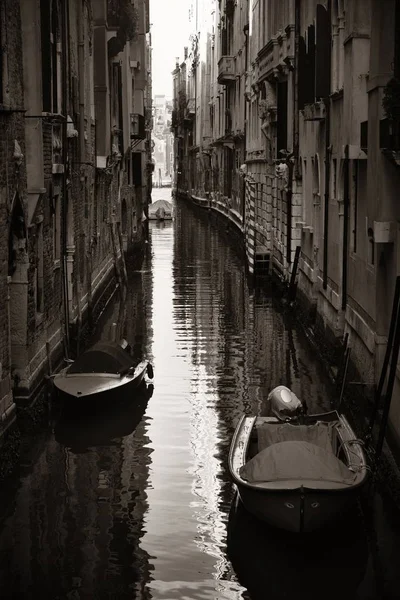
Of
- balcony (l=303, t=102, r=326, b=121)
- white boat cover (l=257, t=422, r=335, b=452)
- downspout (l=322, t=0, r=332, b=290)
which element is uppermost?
balcony (l=303, t=102, r=326, b=121)

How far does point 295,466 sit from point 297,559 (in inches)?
36.4

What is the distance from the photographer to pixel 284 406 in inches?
553

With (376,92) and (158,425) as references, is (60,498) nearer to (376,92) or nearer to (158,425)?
(158,425)

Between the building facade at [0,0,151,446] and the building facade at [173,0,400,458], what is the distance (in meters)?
4.41

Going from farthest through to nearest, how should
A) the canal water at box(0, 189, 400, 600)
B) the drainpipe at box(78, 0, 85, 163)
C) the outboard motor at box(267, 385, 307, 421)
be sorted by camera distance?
the drainpipe at box(78, 0, 85, 163), the outboard motor at box(267, 385, 307, 421), the canal water at box(0, 189, 400, 600)

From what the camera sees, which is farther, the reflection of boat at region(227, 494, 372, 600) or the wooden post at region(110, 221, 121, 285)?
the wooden post at region(110, 221, 121, 285)

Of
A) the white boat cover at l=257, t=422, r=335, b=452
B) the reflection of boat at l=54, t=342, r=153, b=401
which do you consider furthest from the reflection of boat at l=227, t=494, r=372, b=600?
the reflection of boat at l=54, t=342, r=153, b=401

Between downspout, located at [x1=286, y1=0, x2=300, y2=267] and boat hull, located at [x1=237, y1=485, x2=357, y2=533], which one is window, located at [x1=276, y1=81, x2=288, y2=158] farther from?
boat hull, located at [x1=237, y1=485, x2=357, y2=533]

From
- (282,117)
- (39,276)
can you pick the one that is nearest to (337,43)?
(39,276)

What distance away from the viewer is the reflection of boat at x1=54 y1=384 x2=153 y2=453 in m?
14.8

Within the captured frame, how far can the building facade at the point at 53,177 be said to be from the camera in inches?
537

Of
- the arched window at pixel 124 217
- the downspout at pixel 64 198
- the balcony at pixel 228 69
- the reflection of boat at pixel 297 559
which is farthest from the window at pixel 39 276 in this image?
the balcony at pixel 228 69

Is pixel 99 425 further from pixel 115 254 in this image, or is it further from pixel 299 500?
pixel 115 254

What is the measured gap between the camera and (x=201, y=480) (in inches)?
506
